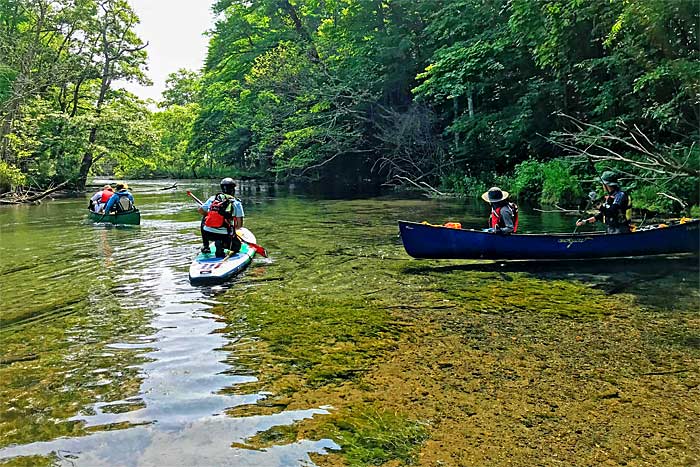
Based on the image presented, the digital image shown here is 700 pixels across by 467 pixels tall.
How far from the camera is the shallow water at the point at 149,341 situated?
3758 millimetres

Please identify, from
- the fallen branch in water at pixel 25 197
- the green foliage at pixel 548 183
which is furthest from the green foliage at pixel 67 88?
the green foliage at pixel 548 183

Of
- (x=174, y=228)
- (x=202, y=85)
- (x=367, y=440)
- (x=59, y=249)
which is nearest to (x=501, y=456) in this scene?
(x=367, y=440)

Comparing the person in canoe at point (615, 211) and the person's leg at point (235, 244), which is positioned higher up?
the person in canoe at point (615, 211)

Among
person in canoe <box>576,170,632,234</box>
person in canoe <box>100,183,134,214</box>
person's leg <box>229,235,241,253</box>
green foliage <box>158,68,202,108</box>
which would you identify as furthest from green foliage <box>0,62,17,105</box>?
green foliage <box>158,68,202,108</box>

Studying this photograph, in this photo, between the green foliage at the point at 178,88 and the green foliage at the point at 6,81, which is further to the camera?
the green foliage at the point at 178,88

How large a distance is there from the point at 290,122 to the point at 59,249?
1857cm

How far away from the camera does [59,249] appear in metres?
12.2

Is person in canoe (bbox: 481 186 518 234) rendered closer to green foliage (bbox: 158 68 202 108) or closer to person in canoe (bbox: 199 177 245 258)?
person in canoe (bbox: 199 177 245 258)

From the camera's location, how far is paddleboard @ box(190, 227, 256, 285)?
847 centimetres

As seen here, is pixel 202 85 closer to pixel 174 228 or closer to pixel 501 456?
pixel 174 228

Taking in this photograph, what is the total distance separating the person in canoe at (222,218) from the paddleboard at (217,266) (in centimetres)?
Answer: 19

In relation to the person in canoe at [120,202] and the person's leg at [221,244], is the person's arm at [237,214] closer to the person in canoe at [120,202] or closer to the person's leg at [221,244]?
the person's leg at [221,244]

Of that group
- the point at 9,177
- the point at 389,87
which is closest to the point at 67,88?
the point at 9,177

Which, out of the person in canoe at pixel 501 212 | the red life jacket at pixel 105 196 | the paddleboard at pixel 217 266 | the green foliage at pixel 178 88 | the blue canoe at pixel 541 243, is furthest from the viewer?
the green foliage at pixel 178 88
